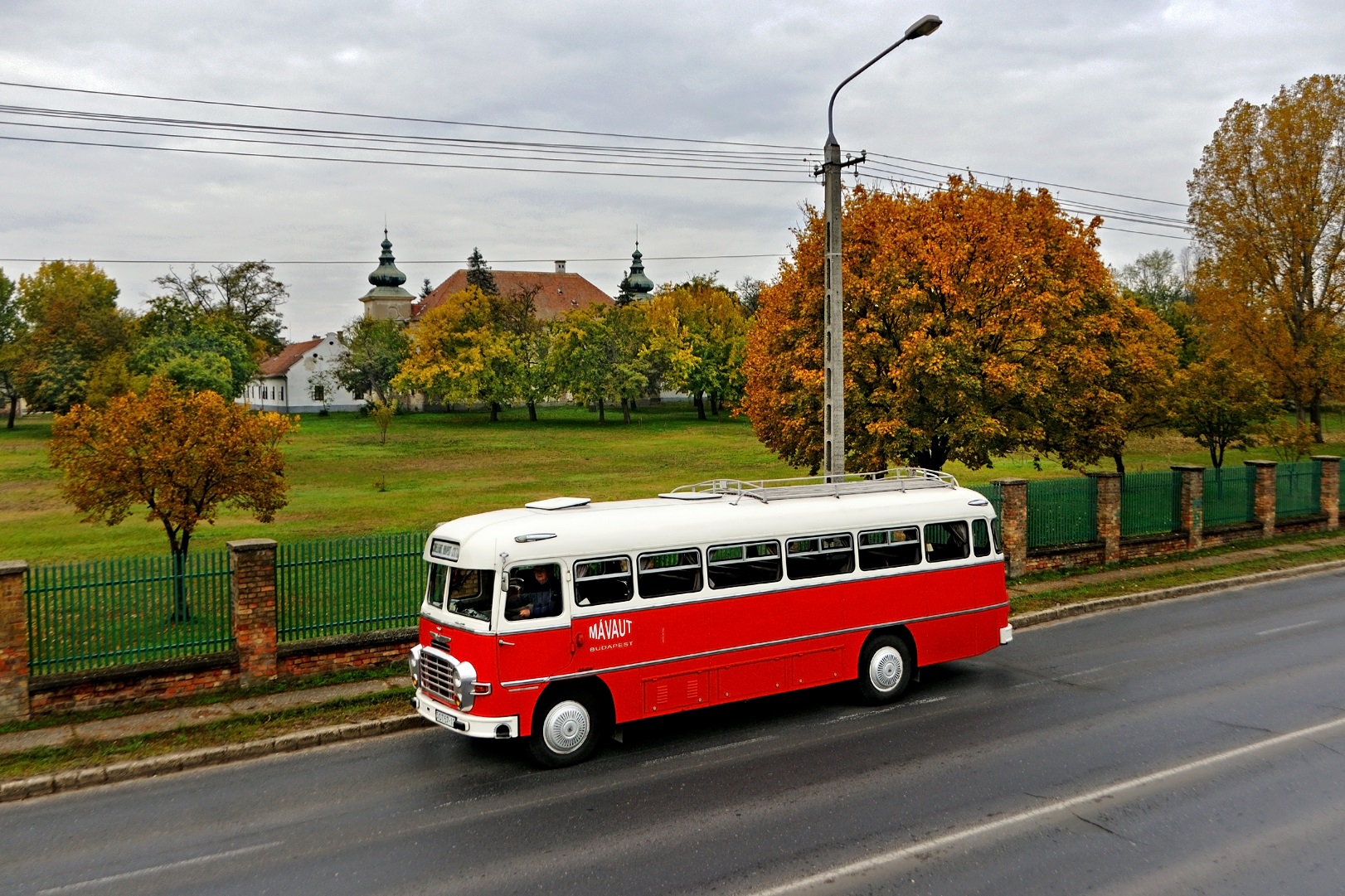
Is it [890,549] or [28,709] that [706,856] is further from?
[28,709]

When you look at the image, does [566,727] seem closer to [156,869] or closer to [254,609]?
[156,869]

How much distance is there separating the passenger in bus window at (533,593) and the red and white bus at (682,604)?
13 millimetres

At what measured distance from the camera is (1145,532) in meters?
22.8

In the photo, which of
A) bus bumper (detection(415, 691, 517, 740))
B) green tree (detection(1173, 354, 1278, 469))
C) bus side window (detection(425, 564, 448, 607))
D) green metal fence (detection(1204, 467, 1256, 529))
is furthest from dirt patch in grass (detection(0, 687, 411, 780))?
green tree (detection(1173, 354, 1278, 469))

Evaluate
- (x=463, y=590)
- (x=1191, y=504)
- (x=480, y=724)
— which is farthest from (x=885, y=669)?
(x=1191, y=504)

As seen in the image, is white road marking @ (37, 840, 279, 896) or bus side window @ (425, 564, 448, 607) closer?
white road marking @ (37, 840, 279, 896)

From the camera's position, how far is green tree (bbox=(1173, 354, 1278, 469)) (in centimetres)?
3058

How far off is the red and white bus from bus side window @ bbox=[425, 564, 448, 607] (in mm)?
28

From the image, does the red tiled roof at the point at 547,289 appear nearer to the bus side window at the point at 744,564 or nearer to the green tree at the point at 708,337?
the green tree at the point at 708,337

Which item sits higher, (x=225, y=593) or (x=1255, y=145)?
(x=1255, y=145)

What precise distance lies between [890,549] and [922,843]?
4.93m

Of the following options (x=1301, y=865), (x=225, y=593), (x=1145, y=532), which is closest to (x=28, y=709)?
(x=225, y=593)

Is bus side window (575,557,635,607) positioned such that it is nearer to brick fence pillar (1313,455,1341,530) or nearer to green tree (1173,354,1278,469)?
brick fence pillar (1313,455,1341,530)

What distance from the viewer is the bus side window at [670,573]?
10477 mm
